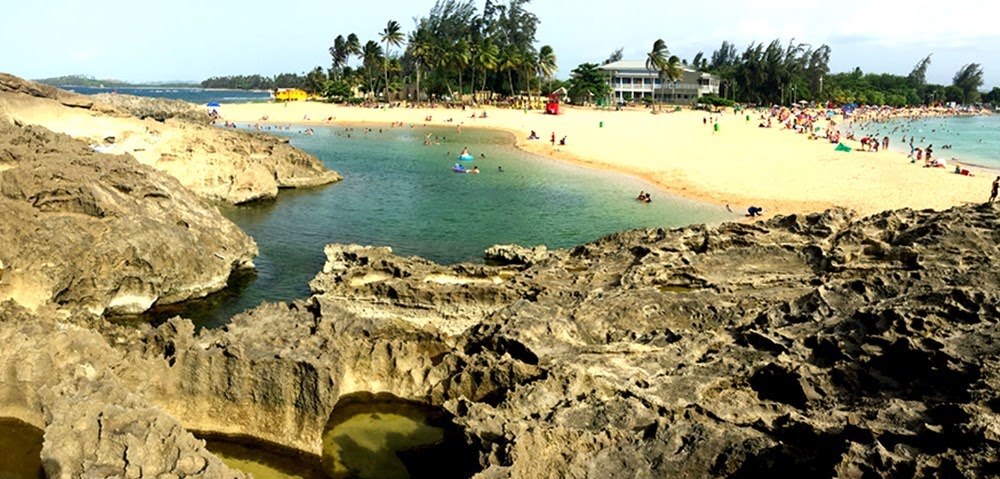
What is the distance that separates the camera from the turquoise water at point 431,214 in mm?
23484

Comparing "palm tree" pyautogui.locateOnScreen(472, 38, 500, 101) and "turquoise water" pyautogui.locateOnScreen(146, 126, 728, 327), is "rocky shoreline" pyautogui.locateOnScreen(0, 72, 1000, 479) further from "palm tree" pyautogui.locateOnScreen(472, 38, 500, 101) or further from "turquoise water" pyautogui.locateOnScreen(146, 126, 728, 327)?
"palm tree" pyautogui.locateOnScreen(472, 38, 500, 101)

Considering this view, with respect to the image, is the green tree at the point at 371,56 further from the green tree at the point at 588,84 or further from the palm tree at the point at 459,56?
the green tree at the point at 588,84

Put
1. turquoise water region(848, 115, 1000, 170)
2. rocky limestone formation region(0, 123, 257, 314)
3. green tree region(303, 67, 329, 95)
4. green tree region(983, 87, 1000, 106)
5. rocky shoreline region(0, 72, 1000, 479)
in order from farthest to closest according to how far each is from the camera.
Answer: green tree region(983, 87, 1000, 106)
green tree region(303, 67, 329, 95)
turquoise water region(848, 115, 1000, 170)
rocky limestone formation region(0, 123, 257, 314)
rocky shoreline region(0, 72, 1000, 479)

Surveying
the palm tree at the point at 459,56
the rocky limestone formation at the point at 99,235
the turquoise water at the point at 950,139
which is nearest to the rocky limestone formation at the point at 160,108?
the rocky limestone formation at the point at 99,235

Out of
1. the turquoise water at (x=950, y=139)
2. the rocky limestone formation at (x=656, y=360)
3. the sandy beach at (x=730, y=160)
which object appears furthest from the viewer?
the turquoise water at (x=950, y=139)

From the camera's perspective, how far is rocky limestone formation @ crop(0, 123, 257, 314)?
1630 centimetres

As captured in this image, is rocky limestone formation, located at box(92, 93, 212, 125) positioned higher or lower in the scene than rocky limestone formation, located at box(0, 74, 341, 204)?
higher

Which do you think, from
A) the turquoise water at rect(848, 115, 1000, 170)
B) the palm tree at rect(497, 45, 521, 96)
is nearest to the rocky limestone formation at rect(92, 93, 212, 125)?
the palm tree at rect(497, 45, 521, 96)

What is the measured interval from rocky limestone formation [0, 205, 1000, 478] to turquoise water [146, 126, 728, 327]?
Answer: 4.90m

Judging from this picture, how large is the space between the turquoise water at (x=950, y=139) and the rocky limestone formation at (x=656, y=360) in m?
45.1

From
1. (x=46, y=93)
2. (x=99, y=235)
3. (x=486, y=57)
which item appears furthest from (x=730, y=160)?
(x=486, y=57)

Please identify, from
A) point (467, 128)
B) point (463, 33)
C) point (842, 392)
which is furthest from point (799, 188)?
point (463, 33)

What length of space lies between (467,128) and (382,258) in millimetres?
62205

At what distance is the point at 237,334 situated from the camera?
13.1m
